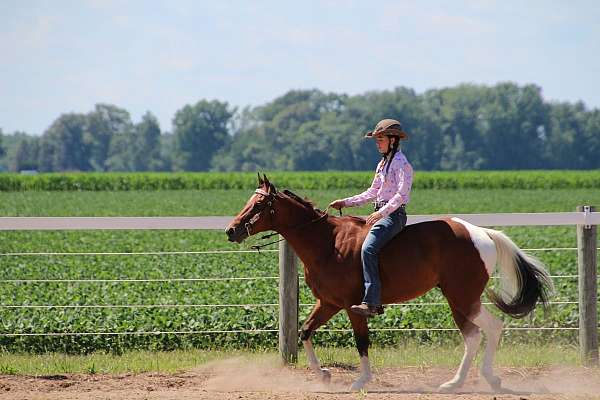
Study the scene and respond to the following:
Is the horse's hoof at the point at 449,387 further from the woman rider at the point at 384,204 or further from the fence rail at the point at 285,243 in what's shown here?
the fence rail at the point at 285,243

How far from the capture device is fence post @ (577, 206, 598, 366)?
399 inches

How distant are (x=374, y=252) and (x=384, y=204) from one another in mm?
520

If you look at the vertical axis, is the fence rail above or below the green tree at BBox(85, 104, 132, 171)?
below

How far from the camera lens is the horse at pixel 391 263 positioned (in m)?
8.88

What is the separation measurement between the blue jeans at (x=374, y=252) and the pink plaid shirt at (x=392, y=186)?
0.11 meters

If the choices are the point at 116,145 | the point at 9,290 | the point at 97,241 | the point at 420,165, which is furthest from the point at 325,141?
the point at 9,290

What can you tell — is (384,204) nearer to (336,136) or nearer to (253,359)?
(253,359)

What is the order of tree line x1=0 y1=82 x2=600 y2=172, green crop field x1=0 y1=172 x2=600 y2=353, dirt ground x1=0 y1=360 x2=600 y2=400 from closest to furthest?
dirt ground x1=0 y1=360 x2=600 y2=400 → green crop field x1=0 y1=172 x2=600 y2=353 → tree line x1=0 y1=82 x2=600 y2=172

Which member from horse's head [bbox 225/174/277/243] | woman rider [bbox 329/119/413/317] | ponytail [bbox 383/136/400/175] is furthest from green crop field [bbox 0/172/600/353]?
horse's head [bbox 225/174/277/243]

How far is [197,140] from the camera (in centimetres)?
14900

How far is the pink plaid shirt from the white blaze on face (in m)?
0.76

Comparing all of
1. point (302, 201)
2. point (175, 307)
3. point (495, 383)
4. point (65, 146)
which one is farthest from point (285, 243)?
point (65, 146)

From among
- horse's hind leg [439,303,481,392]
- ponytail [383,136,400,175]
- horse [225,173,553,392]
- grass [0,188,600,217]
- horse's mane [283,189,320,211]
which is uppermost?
ponytail [383,136,400,175]

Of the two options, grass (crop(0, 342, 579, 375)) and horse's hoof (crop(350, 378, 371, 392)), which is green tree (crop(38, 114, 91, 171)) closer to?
grass (crop(0, 342, 579, 375))
